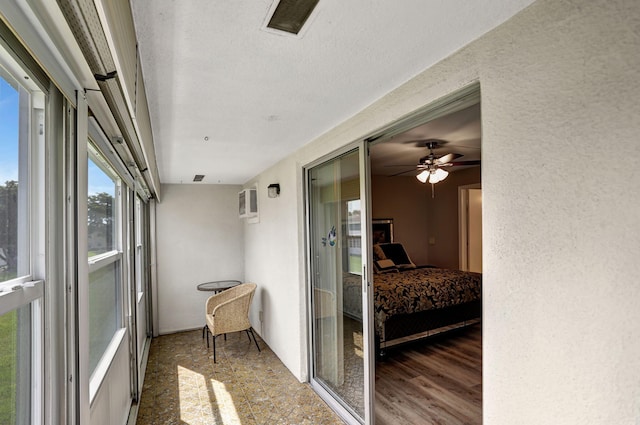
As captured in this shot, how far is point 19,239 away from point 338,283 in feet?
7.04

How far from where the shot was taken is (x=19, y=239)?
909 millimetres

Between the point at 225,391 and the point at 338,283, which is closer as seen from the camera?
the point at 338,283

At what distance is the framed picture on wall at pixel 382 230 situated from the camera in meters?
5.84

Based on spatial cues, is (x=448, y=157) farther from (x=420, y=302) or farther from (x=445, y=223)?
(x=445, y=223)

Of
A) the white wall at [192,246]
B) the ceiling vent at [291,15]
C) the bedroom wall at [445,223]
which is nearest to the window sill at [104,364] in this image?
the ceiling vent at [291,15]

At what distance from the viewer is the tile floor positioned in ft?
8.83

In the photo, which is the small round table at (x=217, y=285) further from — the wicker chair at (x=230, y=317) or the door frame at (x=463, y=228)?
the door frame at (x=463, y=228)

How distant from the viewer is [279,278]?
380 cm

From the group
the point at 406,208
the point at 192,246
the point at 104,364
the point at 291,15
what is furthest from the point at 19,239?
the point at 406,208

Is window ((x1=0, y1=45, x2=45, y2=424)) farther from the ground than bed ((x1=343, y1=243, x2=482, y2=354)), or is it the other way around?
window ((x1=0, y1=45, x2=45, y2=424))

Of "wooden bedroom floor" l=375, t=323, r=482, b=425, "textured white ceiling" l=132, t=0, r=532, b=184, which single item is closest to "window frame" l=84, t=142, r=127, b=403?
"textured white ceiling" l=132, t=0, r=532, b=184

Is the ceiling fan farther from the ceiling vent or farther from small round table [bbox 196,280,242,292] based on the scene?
small round table [bbox 196,280,242,292]

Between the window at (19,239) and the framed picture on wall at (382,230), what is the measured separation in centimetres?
517

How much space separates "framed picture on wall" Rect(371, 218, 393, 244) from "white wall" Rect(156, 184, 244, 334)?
2312 millimetres
